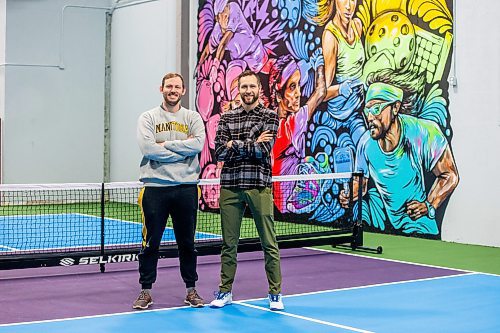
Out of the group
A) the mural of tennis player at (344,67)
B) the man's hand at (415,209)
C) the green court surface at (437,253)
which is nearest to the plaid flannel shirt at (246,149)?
the green court surface at (437,253)

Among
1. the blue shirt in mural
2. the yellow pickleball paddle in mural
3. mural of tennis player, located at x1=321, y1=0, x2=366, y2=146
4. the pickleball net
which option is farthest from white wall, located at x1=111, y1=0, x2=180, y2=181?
the blue shirt in mural

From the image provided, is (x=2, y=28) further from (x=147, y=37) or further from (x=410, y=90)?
(x=410, y=90)

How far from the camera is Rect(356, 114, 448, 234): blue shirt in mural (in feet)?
40.1

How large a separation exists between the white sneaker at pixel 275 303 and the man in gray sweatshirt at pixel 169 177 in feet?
1.93

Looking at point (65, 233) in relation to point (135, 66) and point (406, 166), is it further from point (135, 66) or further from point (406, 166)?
point (135, 66)

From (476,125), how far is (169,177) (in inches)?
244

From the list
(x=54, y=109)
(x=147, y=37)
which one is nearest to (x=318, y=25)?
(x=147, y=37)

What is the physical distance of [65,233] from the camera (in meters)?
12.6

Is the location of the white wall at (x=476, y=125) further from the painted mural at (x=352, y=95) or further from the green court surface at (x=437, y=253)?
the green court surface at (x=437, y=253)

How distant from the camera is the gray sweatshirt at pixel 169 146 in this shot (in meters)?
6.77

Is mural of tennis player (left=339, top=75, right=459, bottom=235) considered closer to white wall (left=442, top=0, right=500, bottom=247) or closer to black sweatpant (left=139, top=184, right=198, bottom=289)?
white wall (left=442, top=0, right=500, bottom=247)

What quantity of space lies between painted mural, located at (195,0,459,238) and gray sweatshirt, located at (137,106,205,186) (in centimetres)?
603

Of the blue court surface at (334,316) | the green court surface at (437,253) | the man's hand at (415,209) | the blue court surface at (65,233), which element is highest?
the man's hand at (415,209)

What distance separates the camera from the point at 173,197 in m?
6.82
